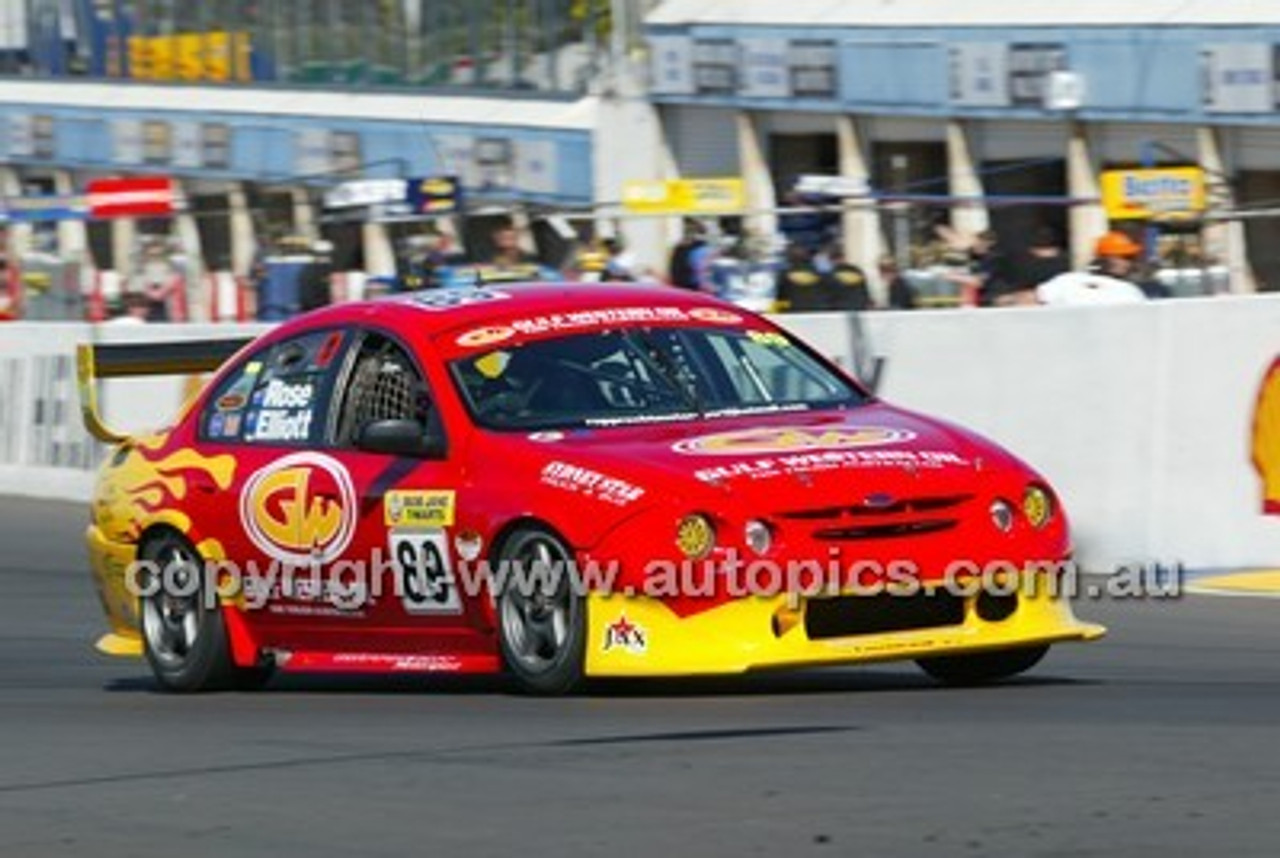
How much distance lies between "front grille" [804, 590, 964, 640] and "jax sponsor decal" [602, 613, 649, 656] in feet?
1.57

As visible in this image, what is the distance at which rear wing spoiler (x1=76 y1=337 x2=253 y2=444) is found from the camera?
1292 centimetres

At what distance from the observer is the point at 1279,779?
7.89 m

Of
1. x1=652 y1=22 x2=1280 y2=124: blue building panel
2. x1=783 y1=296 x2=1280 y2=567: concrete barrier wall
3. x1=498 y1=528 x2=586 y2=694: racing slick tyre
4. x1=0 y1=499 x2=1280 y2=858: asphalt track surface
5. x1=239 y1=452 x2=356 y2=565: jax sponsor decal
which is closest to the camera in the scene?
x1=0 y1=499 x2=1280 y2=858: asphalt track surface

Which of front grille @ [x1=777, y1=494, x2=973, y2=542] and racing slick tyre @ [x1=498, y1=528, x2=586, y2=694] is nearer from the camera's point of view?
front grille @ [x1=777, y1=494, x2=973, y2=542]

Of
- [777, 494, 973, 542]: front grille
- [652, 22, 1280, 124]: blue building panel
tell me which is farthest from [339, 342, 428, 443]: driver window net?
[652, 22, 1280, 124]: blue building panel

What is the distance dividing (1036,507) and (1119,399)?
568 centimetres

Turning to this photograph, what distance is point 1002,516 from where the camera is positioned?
34.1 ft

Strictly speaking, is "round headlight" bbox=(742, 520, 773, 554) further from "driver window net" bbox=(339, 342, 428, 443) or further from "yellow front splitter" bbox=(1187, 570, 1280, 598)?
"yellow front splitter" bbox=(1187, 570, 1280, 598)

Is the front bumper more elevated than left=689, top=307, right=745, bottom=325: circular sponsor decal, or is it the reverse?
left=689, top=307, right=745, bottom=325: circular sponsor decal

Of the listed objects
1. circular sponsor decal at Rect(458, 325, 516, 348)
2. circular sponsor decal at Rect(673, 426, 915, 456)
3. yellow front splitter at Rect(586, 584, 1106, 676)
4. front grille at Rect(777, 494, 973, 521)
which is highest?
circular sponsor decal at Rect(458, 325, 516, 348)

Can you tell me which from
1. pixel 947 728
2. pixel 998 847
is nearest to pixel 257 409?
pixel 947 728

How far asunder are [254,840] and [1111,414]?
9.12 metres

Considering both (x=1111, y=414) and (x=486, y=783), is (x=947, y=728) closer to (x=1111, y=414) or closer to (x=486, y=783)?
(x=486, y=783)

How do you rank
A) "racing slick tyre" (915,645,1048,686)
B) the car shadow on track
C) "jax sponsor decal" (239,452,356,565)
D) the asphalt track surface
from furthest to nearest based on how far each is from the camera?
"jax sponsor decal" (239,452,356,565) → "racing slick tyre" (915,645,1048,686) → the car shadow on track → the asphalt track surface
